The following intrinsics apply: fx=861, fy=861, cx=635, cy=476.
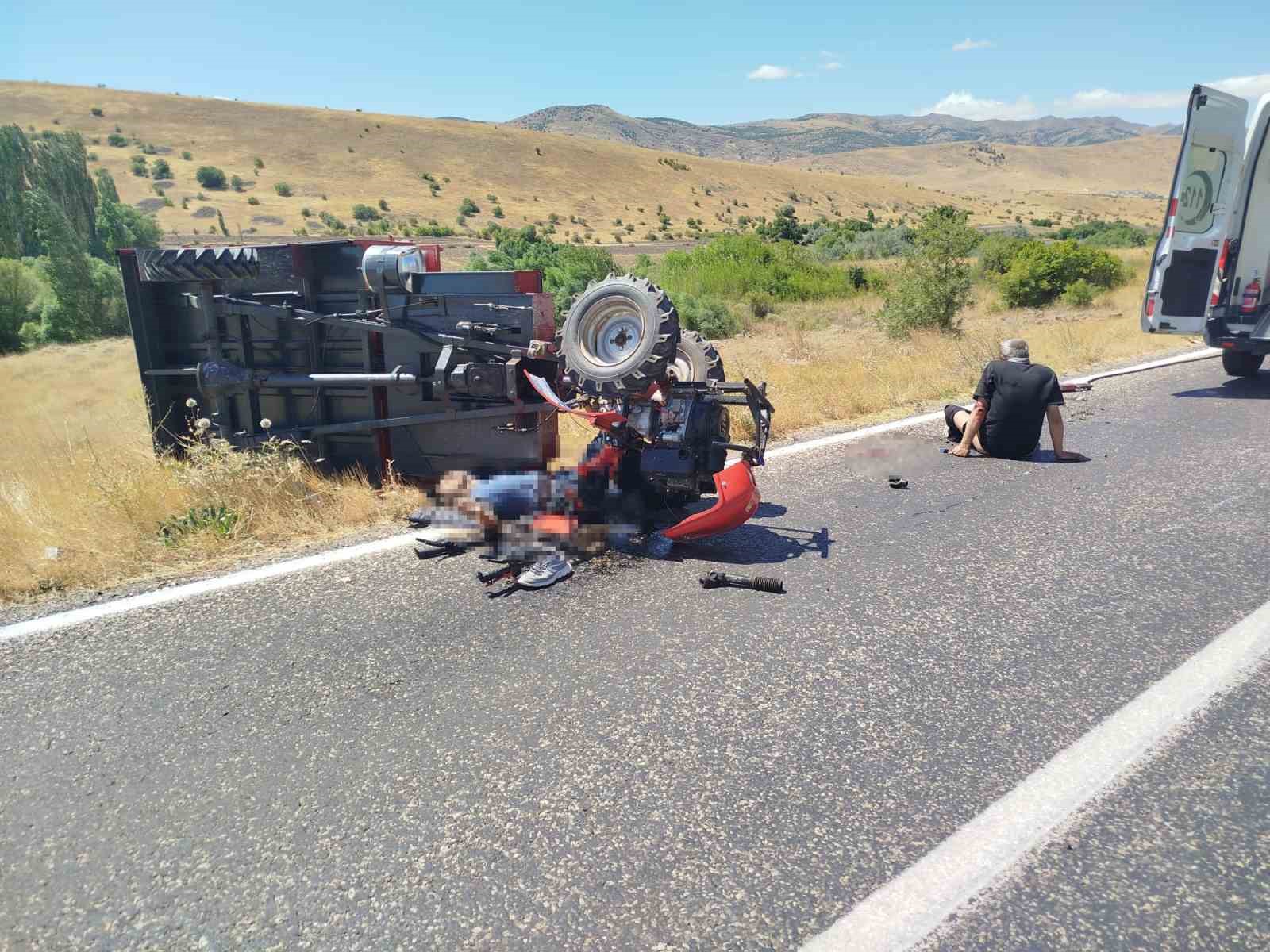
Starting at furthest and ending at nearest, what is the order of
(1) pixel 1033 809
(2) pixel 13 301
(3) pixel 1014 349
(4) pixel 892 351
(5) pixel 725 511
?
(2) pixel 13 301 < (4) pixel 892 351 < (3) pixel 1014 349 < (5) pixel 725 511 < (1) pixel 1033 809

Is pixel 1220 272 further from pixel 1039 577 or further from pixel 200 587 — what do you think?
pixel 200 587

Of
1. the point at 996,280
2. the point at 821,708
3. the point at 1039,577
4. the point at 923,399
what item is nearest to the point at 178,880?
the point at 821,708

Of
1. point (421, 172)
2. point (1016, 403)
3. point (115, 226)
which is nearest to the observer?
point (1016, 403)

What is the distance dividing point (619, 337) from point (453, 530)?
1590 millimetres

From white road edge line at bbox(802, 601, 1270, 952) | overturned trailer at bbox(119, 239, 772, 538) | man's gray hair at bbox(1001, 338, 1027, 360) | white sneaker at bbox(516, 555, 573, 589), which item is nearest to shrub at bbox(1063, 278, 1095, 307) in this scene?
man's gray hair at bbox(1001, 338, 1027, 360)

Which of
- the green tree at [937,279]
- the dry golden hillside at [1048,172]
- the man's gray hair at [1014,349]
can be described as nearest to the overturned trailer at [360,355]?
the man's gray hair at [1014,349]

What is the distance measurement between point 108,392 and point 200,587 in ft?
47.2

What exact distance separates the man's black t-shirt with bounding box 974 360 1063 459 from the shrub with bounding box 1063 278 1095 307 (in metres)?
15.4

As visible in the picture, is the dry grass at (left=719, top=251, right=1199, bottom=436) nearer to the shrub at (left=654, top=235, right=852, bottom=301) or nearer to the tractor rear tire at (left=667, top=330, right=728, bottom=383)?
the shrub at (left=654, top=235, right=852, bottom=301)

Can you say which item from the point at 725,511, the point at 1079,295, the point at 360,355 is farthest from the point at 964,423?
the point at 1079,295

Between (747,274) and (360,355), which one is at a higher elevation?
(360,355)

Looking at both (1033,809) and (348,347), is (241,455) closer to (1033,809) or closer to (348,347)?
(348,347)

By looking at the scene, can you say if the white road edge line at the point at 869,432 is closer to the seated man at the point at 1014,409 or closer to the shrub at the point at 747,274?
the seated man at the point at 1014,409

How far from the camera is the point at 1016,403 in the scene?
283 inches
